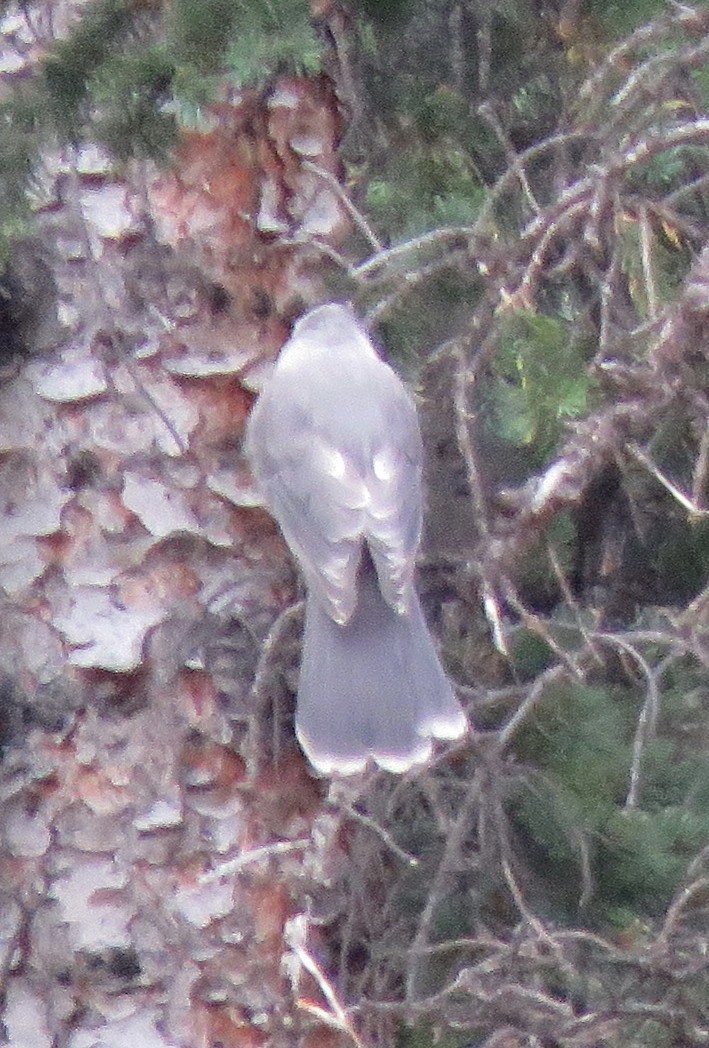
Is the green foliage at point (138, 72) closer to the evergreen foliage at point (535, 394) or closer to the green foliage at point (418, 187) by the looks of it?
the evergreen foliage at point (535, 394)

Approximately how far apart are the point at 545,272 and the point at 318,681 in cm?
71

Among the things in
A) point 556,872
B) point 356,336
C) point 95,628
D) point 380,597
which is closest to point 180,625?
point 95,628

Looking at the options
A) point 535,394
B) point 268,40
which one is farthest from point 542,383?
point 268,40

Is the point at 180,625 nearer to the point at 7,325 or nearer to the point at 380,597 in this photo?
the point at 380,597

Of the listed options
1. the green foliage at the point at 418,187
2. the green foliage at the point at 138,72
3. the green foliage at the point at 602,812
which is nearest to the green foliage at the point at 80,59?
A: the green foliage at the point at 138,72

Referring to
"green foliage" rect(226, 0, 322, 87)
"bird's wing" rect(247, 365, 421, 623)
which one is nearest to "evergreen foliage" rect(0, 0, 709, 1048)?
"green foliage" rect(226, 0, 322, 87)

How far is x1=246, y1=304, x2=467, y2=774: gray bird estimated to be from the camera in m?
2.63

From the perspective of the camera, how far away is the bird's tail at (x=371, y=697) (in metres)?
2.61

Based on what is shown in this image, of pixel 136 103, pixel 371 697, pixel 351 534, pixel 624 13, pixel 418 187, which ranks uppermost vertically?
pixel 136 103

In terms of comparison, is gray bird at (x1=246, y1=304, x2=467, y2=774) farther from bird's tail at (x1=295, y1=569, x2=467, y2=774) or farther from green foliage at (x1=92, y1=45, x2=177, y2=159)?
green foliage at (x1=92, y1=45, x2=177, y2=159)

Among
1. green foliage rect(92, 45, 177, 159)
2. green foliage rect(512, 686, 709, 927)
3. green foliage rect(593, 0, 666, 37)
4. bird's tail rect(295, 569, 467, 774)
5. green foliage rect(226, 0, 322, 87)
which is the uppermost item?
green foliage rect(226, 0, 322, 87)

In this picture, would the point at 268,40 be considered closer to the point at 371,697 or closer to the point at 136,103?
the point at 136,103

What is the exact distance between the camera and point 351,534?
9.16 feet

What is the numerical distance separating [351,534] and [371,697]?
10.7 inches
